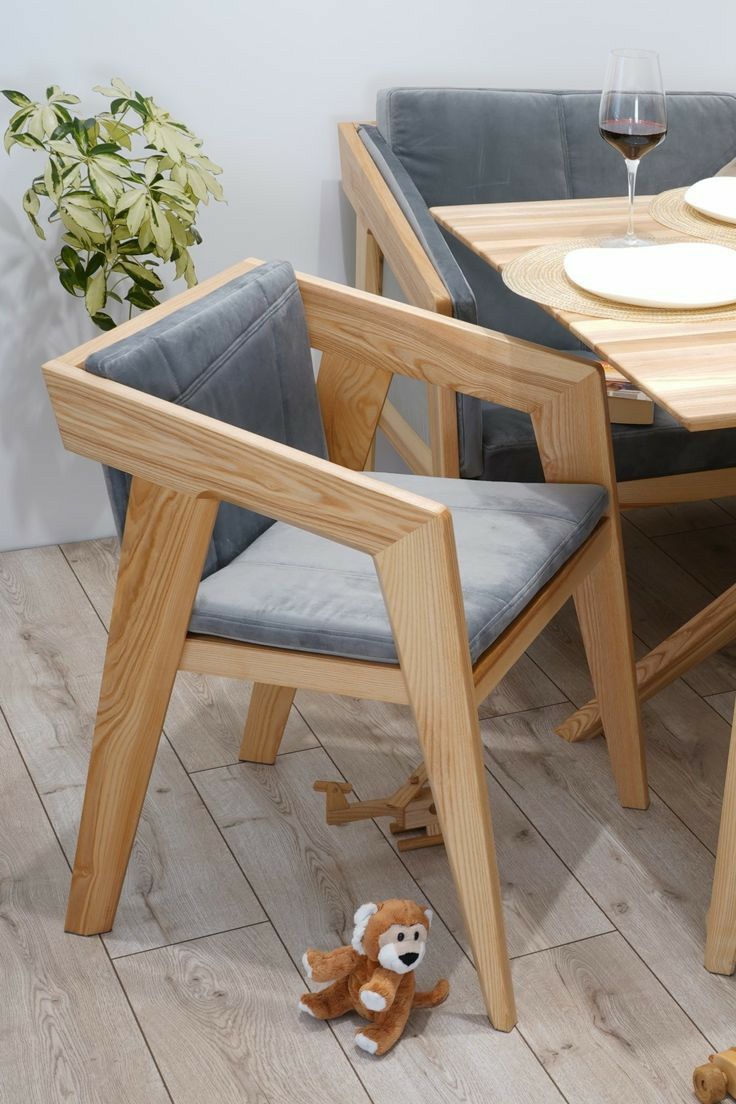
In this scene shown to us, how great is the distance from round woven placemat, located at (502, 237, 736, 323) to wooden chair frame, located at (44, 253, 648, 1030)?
98 mm

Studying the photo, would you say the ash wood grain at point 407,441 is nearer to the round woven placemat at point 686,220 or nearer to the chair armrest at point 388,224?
the chair armrest at point 388,224

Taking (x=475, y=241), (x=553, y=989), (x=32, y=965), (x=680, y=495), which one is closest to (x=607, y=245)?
(x=475, y=241)

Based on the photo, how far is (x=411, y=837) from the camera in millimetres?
1739

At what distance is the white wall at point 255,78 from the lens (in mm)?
2277

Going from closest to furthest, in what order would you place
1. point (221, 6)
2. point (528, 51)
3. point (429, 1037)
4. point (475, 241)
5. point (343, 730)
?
point (429, 1037)
point (475, 241)
point (343, 730)
point (221, 6)
point (528, 51)

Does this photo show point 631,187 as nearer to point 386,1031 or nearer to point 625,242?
point 625,242

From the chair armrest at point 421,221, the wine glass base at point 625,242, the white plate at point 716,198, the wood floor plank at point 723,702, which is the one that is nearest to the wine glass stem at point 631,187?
the wine glass base at point 625,242

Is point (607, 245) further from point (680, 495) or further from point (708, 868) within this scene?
point (708, 868)

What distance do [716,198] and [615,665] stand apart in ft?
2.18

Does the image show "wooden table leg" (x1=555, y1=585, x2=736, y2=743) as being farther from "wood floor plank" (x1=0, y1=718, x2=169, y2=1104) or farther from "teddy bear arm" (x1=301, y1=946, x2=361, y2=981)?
"wood floor plank" (x1=0, y1=718, x2=169, y2=1104)

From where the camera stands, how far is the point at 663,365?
1310 millimetres

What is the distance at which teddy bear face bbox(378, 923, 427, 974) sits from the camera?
140 cm

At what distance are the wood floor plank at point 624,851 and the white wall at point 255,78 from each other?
1.09m

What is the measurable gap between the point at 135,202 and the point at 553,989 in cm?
136
